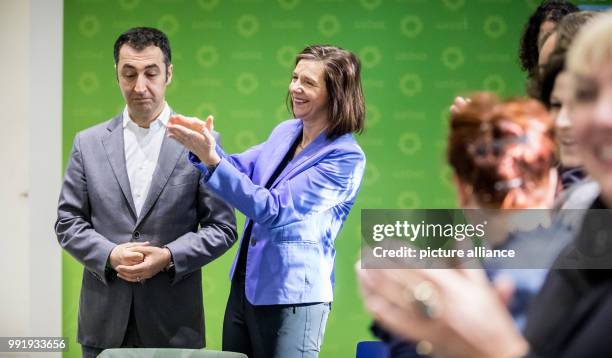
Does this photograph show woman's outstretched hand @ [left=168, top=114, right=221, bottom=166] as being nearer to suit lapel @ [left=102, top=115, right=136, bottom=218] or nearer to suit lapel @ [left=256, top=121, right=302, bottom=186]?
suit lapel @ [left=256, top=121, right=302, bottom=186]

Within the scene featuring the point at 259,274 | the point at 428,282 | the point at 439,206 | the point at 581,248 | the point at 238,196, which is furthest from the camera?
the point at 259,274

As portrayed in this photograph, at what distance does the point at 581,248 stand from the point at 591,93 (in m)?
0.25

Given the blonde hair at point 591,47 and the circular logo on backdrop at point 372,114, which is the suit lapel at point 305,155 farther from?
the blonde hair at point 591,47

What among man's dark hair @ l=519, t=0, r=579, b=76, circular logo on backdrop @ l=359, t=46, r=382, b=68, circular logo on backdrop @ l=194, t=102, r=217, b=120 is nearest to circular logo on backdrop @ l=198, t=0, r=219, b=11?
circular logo on backdrop @ l=194, t=102, r=217, b=120

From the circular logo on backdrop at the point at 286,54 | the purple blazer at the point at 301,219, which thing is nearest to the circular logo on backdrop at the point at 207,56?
the circular logo on backdrop at the point at 286,54

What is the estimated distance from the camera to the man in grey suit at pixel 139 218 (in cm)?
226

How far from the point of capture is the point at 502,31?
280 cm

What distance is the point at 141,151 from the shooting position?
2.32 m

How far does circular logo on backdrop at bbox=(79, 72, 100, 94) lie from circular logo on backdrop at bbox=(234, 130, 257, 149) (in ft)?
1.90

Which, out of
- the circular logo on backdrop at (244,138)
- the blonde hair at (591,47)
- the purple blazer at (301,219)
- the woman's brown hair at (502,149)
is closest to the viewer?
the blonde hair at (591,47)

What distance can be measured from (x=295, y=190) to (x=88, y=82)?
1.24m

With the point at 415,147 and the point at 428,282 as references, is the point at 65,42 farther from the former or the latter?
the point at 428,282

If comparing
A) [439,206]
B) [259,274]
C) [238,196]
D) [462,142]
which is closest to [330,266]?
[259,274]

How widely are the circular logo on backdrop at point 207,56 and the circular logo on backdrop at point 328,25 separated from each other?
42cm
